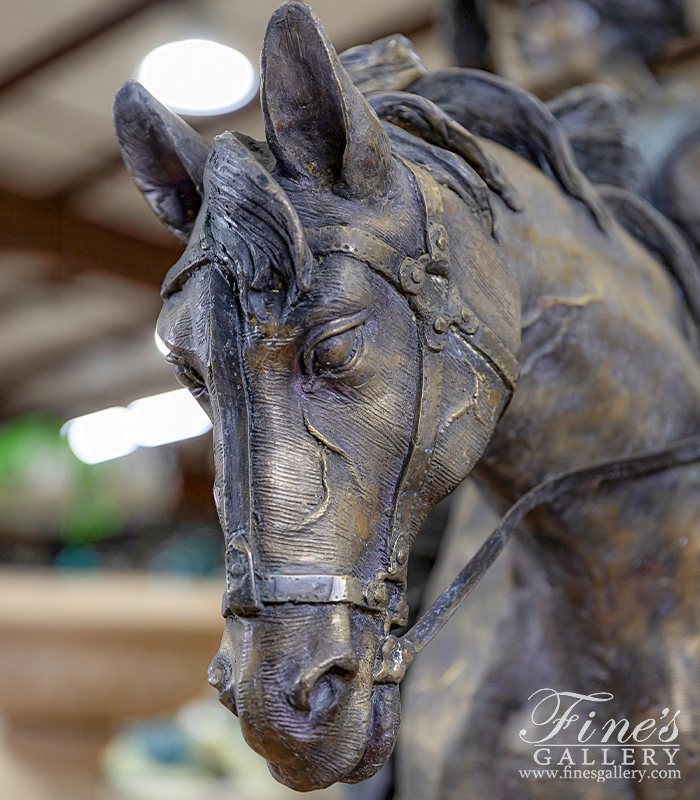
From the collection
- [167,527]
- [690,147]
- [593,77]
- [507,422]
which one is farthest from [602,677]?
[167,527]

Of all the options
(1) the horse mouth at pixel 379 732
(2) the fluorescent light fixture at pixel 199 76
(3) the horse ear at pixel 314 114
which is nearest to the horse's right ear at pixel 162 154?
(3) the horse ear at pixel 314 114

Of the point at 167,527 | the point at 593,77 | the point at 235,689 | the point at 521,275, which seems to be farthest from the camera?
the point at 167,527

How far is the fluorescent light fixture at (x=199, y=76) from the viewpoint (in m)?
2.23

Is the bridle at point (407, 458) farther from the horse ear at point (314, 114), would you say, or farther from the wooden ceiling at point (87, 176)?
the wooden ceiling at point (87, 176)

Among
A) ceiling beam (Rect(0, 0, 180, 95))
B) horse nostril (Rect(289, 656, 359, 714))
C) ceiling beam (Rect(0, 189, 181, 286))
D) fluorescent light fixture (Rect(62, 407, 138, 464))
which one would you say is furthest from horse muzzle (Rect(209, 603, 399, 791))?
fluorescent light fixture (Rect(62, 407, 138, 464))

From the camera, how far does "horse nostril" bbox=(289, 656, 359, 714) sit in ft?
1.53

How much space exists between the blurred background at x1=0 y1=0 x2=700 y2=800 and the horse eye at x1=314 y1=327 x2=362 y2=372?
421 mm

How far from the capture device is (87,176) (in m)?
3.17

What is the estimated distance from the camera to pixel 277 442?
495 mm

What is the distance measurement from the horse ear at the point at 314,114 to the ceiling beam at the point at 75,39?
74.5 inches

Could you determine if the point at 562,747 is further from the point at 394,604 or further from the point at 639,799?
the point at 394,604

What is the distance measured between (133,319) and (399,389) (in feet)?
14.6

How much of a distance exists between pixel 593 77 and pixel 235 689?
3.36 feet

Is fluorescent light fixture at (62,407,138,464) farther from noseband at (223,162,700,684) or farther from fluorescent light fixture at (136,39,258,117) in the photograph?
noseband at (223,162,700,684)
